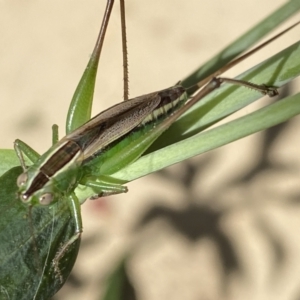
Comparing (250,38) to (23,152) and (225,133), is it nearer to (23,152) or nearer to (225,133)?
(225,133)

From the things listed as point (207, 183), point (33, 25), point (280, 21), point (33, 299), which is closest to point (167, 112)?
point (280, 21)

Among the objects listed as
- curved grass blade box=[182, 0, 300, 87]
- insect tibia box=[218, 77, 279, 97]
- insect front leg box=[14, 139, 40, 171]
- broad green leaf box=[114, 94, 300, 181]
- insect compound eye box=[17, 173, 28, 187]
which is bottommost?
broad green leaf box=[114, 94, 300, 181]

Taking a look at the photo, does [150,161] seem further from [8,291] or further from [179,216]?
[179,216]

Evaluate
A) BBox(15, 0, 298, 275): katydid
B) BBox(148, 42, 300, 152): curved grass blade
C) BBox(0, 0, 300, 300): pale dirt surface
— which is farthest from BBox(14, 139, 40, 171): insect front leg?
BBox(0, 0, 300, 300): pale dirt surface

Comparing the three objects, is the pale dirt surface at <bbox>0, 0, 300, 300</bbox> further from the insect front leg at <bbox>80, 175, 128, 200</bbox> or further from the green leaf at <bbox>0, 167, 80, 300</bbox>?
the green leaf at <bbox>0, 167, 80, 300</bbox>

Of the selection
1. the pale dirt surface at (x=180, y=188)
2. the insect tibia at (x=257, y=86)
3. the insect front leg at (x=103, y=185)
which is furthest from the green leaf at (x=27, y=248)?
the pale dirt surface at (x=180, y=188)

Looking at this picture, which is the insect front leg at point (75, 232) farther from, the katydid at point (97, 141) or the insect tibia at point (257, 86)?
the insect tibia at point (257, 86)

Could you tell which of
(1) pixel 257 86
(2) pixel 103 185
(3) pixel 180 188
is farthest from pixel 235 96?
(3) pixel 180 188
